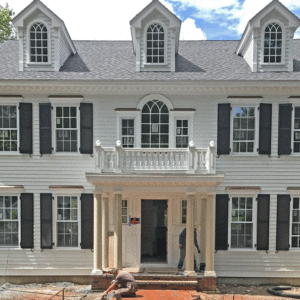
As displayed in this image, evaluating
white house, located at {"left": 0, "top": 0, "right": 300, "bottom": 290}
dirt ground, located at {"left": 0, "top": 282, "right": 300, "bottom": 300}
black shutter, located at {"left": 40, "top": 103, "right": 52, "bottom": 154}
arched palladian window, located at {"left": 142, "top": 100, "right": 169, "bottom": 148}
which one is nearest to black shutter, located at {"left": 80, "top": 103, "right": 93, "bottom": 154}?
white house, located at {"left": 0, "top": 0, "right": 300, "bottom": 290}

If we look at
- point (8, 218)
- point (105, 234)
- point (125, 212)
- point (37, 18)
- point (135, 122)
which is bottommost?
point (105, 234)

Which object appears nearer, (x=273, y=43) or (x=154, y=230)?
(x=273, y=43)

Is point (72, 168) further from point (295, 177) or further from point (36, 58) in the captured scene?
point (295, 177)

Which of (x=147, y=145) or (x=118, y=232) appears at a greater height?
(x=147, y=145)

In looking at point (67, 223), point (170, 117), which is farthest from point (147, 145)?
point (67, 223)

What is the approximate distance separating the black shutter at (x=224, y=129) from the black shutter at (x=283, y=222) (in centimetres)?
296

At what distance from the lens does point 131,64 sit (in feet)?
43.2

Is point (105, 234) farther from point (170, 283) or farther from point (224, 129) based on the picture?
point (224, 129)

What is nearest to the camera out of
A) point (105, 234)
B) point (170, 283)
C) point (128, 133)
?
point (170, 283)

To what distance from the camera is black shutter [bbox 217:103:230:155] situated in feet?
39.1

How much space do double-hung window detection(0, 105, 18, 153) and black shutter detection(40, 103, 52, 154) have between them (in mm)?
1060

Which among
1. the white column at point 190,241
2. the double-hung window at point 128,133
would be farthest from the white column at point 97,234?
the white column at point 190,241

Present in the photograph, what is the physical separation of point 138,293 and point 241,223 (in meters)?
4.93

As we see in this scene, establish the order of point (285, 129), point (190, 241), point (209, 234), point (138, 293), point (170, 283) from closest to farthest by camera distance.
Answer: point (138, 293)
point (170, 283)
point (190, 241)
point (209, 234)
point (285, 129)
